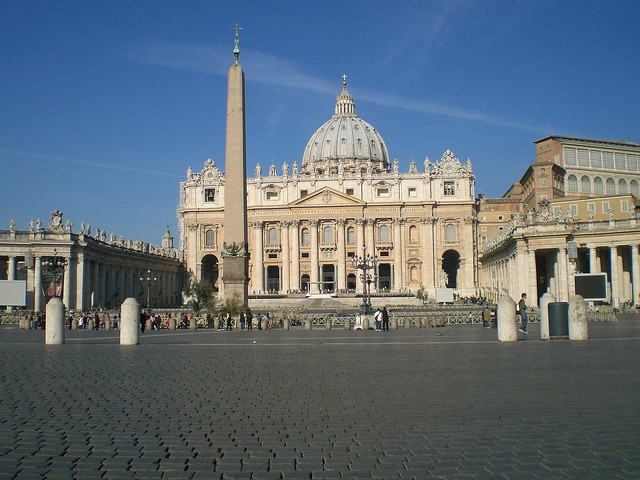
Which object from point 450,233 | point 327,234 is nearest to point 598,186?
point 450,233

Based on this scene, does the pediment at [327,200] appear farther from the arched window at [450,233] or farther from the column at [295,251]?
the arched window at [450,233]

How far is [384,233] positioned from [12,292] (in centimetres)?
5317

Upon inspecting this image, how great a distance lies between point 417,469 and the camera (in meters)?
5.71

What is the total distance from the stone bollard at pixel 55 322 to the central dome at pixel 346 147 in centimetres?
9267

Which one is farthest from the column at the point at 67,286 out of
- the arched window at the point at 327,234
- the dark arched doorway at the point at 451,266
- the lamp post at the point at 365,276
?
the dark arched doorway at the point at 451,266

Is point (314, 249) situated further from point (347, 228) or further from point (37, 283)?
point (37, 283)

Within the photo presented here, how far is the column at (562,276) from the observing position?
44125mm

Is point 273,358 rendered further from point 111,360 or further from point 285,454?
point 285,454

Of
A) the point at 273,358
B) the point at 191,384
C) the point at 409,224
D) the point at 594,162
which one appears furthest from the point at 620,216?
the point at 191,384

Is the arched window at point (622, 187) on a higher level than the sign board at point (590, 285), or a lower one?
higher

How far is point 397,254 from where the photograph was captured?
8500 cm

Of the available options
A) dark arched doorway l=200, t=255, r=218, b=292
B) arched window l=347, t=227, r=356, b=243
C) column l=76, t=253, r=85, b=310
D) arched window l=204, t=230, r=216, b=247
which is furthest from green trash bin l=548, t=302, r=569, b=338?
dark arched doorway l=200, t=255, r=218, b=292

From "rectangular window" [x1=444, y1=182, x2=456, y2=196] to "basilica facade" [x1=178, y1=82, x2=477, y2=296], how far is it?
13 cm

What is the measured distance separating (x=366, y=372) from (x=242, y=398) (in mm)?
3511
